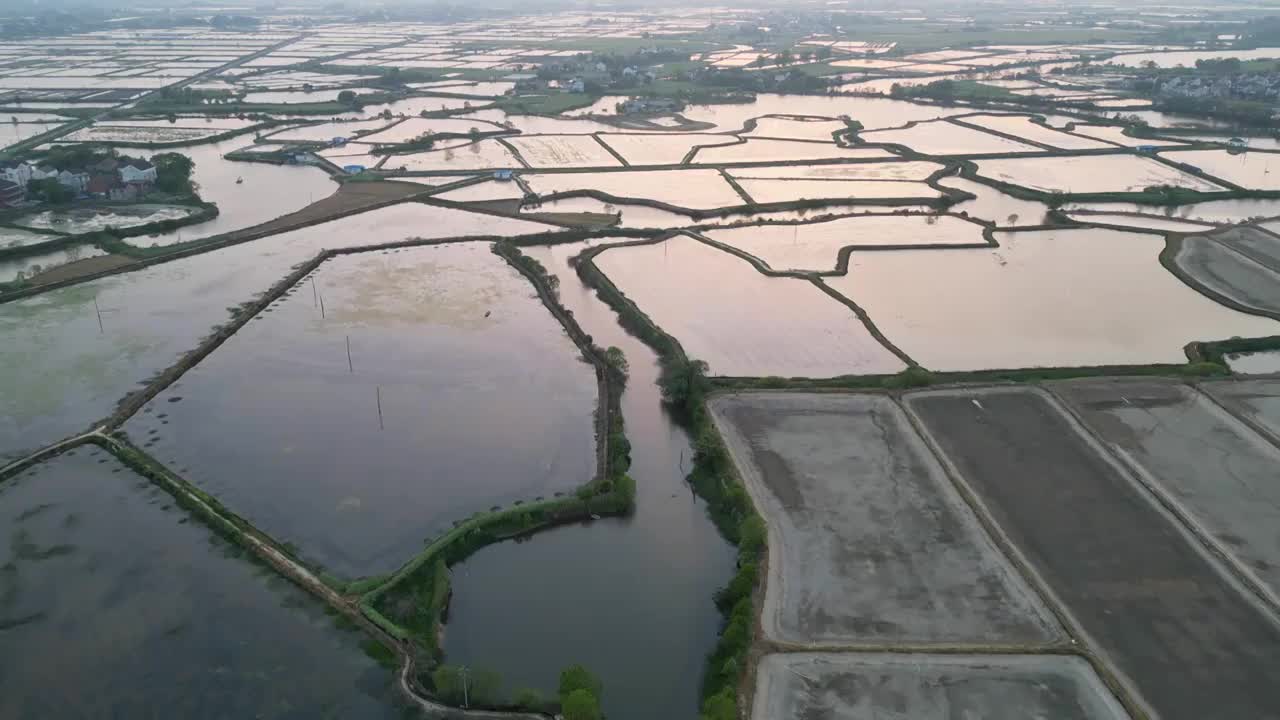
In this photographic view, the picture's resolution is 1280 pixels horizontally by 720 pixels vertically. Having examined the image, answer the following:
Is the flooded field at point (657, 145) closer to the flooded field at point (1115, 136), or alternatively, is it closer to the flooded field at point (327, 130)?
the flooded field at point (327, 130)

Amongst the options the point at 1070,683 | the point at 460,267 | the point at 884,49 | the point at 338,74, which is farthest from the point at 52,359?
the point at 884,49

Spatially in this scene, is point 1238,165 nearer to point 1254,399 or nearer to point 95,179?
point 1254,399

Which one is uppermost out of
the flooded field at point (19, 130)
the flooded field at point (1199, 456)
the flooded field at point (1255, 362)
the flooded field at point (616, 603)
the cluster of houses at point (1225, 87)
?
the cluster of houses at point (1225, 87)

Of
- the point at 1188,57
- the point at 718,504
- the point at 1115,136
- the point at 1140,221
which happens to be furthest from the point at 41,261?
the point at 1188,57

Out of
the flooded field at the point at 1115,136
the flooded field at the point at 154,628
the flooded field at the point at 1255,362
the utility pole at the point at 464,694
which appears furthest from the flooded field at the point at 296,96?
the flooded field at the point at 1255,362

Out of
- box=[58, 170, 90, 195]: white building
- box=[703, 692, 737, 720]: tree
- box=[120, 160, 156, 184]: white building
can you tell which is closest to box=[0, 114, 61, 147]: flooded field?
box=[58, 170, 90, 195]: white building

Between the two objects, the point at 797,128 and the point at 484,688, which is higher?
the point at 797,128
